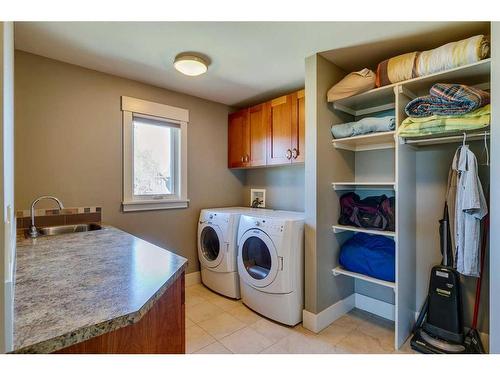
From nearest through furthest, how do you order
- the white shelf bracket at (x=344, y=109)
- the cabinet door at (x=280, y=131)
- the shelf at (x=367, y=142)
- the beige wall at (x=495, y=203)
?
the beige wall at (x=495, y=203), the shelf at (x=367, y=142), the white shelf bracket at (x=344, y=109), the cabinet door at (x=280, y=131)

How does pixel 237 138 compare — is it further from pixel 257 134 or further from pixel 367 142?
pixel 367 142

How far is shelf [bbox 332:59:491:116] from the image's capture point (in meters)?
1.52

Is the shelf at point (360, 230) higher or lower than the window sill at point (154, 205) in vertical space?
lower

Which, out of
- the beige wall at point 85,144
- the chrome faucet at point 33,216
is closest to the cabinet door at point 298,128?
the beige wall at point 85,144

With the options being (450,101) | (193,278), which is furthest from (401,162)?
(193,278)

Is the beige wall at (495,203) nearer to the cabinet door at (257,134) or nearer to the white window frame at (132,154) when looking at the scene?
the cabinet door at (257,134)

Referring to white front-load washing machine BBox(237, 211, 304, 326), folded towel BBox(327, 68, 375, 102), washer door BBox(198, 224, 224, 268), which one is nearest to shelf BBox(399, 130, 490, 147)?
folded towel BBox(327, 68, 375, 102)

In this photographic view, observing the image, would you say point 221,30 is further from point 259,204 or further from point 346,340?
point 346,340

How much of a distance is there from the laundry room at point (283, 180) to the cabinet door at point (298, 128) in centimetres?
2

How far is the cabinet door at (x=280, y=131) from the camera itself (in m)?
2.46

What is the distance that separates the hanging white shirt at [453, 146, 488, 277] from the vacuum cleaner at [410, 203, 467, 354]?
0.20 meters

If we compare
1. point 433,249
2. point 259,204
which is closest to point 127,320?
point 433,249

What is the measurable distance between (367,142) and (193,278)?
2306 mm
